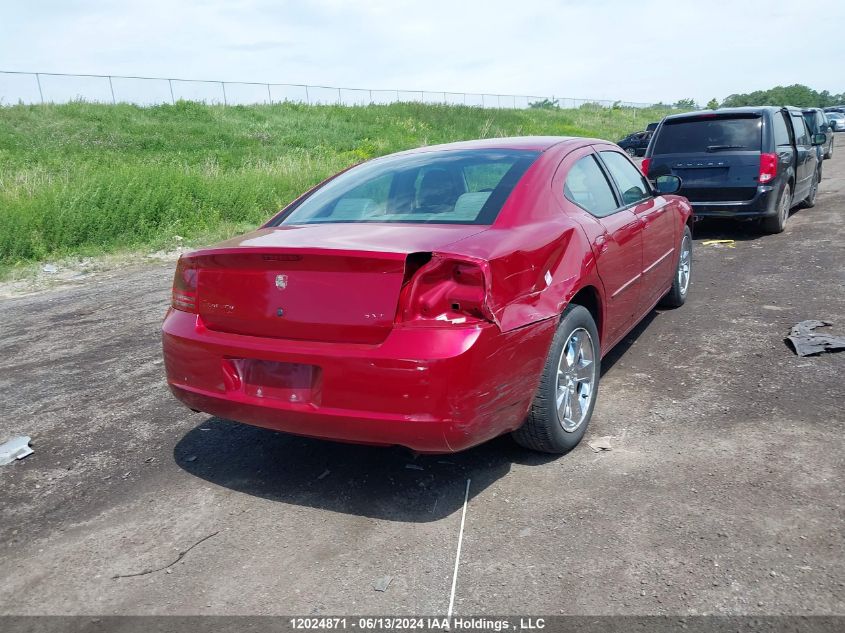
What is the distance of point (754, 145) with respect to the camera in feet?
29.5

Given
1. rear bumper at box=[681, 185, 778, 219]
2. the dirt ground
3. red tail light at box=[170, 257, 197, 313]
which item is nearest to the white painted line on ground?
the dirt ground

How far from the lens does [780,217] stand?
374 inches

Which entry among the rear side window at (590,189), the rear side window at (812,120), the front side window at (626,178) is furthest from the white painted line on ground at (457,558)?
the rear side window at (812,120)

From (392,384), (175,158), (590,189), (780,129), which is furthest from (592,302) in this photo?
(175,158)

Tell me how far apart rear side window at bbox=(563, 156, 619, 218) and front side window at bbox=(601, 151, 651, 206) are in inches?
8.8

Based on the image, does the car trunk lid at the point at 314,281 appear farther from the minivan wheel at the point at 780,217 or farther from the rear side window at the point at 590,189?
the minivan wheel at the point at 780,217

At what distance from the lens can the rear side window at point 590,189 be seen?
12.9ft

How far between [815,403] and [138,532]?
143 inches

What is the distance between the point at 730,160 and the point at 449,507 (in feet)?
25.2

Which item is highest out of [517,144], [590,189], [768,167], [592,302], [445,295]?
[517,144]

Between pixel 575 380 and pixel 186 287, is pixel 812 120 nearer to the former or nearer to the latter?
pixel 575 380

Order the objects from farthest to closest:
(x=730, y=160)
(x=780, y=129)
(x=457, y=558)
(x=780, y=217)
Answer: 1. (x=780, y=129)
2. (x=780, y=217)
3. (x=730, y=160)
4. (x=457, y=558)

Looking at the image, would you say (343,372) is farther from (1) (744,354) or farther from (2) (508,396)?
(1) (744,354)

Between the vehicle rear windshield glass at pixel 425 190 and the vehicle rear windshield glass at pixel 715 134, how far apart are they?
628cm
